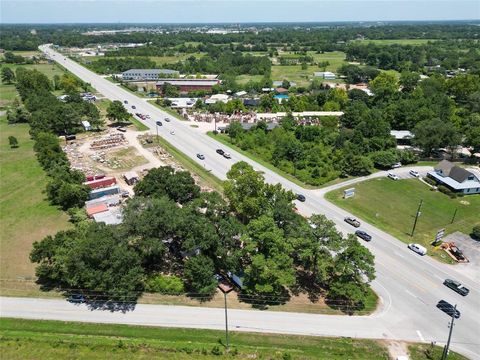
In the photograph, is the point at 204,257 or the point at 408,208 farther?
the point at 408,208

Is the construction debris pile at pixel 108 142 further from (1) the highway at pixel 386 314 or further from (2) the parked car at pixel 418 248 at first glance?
(2) the parked car at pixel 418 248

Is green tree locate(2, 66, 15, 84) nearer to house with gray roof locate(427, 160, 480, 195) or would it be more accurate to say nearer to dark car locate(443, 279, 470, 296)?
house with gray roof locate(427, 160, 480, 195)

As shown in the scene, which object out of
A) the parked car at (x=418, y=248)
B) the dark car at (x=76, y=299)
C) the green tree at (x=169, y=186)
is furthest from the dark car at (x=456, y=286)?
the dark car at (x=76, y=299)

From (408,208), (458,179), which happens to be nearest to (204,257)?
(408,208)

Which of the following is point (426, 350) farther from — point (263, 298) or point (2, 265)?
point (2, 265)

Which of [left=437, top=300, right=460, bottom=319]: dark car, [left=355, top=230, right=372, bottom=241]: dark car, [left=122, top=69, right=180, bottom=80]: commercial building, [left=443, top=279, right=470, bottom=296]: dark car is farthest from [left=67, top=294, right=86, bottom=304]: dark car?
[left=122, top=69, right=180, bottom=80]: commercial building

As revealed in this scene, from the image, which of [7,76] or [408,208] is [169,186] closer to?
[408,208]
